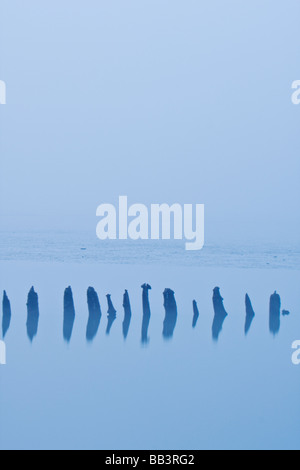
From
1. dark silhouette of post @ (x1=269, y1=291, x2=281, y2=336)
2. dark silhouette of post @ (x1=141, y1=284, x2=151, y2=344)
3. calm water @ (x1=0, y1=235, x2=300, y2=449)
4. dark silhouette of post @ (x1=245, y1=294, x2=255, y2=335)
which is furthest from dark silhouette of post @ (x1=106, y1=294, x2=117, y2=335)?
dark silhouette of post @ (x1=269, y1=291, x2=281, y2=336)

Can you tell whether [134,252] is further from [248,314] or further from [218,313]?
[248,314]

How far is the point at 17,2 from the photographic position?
2.54 meters

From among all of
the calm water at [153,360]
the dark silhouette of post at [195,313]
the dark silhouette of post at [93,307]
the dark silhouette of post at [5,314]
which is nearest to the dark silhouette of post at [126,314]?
A: the calm water at [153,360]

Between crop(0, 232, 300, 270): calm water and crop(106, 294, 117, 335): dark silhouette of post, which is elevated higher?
crop(0, 232, 300, 270): calm water

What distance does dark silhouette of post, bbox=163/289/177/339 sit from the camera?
2.56 meters

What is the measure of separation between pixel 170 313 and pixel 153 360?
0.21 metres

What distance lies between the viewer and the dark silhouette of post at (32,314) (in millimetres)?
2559

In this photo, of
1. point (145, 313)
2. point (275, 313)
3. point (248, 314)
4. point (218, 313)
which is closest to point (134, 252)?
point (145, 313)

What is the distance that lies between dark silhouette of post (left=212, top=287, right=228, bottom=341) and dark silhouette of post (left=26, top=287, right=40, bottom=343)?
771 millimetres

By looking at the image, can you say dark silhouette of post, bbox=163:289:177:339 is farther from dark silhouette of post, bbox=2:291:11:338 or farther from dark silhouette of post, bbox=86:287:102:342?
dark silhouette of post, bbox=2:291:11:338

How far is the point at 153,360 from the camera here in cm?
255
